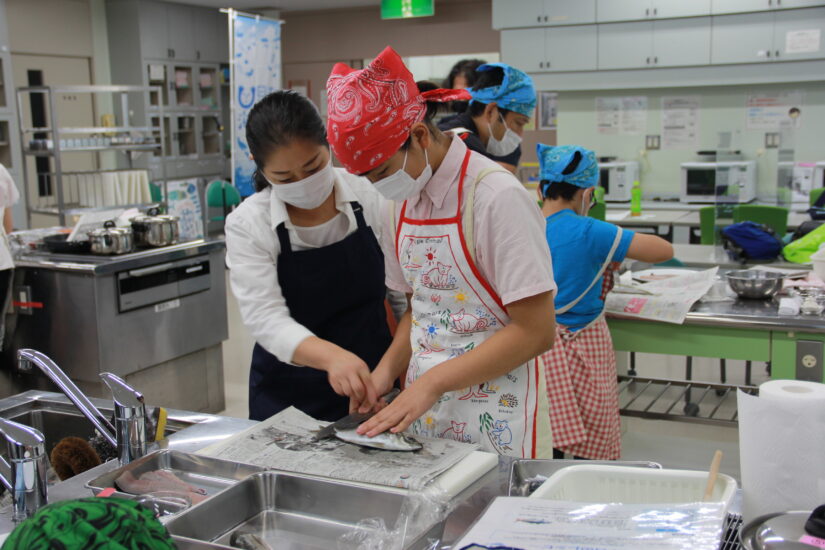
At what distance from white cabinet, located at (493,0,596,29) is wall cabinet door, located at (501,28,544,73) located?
67 mm

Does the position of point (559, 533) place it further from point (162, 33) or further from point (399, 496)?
point (162, 33)

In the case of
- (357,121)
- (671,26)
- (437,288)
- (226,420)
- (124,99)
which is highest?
(671,26)

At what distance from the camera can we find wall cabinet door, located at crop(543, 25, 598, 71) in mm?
6887

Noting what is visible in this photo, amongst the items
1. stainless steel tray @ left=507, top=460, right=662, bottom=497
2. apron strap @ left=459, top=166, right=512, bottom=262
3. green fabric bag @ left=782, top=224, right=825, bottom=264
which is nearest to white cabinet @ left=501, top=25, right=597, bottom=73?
green fabric bag @ left=782, top=224, right=825, bottom=264

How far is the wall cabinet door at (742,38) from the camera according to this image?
6273mm

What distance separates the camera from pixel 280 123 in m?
1.66

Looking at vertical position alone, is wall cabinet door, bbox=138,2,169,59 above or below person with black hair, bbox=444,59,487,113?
above

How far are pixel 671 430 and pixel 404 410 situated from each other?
2.83m

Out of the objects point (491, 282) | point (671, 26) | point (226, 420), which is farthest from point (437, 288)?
point (671, 26)

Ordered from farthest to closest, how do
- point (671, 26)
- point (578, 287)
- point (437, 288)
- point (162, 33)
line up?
point (162, 33) → point (671, 26) → point (578, 287) → point (437, 288)

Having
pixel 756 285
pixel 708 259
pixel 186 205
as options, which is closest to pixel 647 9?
pixel 708 259

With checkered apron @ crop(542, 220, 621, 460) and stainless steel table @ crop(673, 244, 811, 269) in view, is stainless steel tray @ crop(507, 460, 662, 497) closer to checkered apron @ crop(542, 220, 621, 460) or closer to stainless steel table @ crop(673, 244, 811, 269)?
checkered apron @ crop(542, 220, 621, 460)

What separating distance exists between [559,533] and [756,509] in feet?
0.98

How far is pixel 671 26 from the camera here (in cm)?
659
